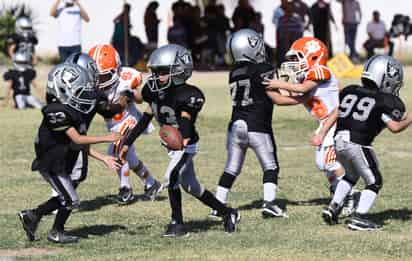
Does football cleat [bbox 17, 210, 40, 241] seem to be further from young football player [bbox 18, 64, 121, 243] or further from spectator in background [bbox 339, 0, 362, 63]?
spectator in background [bbox 339, 0, 362, 63]

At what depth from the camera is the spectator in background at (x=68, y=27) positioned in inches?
840

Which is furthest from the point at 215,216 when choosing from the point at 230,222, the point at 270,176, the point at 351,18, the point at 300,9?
the point at 351,18

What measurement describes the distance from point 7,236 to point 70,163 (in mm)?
793

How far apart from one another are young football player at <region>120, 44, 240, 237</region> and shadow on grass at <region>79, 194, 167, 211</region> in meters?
1.78

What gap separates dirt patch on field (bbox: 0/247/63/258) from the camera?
27.8ft

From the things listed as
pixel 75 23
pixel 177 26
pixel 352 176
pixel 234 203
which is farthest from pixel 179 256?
pixel 177 26

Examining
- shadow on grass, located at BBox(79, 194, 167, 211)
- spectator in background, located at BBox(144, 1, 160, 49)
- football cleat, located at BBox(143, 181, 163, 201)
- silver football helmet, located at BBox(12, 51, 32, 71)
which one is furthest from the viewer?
spectator in background, located at BBox(144, 1, 160, 49)

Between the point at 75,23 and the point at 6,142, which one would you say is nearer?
the point at 6,142

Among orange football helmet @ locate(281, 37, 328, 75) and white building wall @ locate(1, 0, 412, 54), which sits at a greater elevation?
orange football helmet @ locate(281, 37, 328, 75)

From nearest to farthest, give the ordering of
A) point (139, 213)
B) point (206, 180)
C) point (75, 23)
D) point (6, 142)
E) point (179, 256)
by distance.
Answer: point (179, 256)
point (139, 213)
point (206, 180)
point (6, 142)
point (75, 23)

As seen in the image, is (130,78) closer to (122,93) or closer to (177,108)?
(122,93)

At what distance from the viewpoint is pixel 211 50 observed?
28625 millimetres

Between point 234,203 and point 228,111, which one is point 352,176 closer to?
point 234,203

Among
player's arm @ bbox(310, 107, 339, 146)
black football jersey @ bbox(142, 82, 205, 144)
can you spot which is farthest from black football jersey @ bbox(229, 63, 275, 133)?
black football jersey @ bbox(142, 82, 205, 144)
